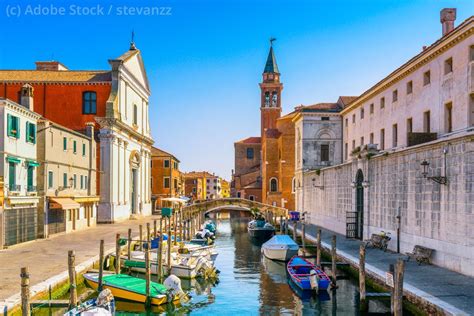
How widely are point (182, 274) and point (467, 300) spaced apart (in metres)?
11.3

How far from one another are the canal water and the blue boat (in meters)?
0.36

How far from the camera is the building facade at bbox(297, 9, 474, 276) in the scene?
1526cm

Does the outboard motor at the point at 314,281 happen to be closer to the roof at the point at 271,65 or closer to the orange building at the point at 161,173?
the orange building at the point at 161,173

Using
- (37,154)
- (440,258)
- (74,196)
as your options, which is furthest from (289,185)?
(440,258)

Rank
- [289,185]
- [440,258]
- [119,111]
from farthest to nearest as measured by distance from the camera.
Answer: [289,185], [119,111], [440,258]

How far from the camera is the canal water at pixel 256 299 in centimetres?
1502

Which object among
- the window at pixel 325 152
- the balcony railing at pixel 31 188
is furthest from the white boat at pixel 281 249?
the window at pixel 325 152

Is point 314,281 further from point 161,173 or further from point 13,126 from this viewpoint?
point 161,173

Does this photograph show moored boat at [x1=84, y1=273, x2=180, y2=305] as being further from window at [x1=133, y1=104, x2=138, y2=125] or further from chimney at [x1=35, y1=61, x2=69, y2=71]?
chimney at [x1=35, y1=61, x2=69, y2=71]

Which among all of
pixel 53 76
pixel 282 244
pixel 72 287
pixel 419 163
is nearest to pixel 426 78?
pixel 419 163

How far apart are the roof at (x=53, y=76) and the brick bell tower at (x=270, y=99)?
36.9 meters

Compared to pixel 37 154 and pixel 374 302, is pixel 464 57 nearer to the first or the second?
pixel 374 302

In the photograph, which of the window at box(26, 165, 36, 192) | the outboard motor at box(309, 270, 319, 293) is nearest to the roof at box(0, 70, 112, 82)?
the window at box(26, 165, 36, 192)

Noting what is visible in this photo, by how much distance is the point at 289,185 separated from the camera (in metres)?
56.2
